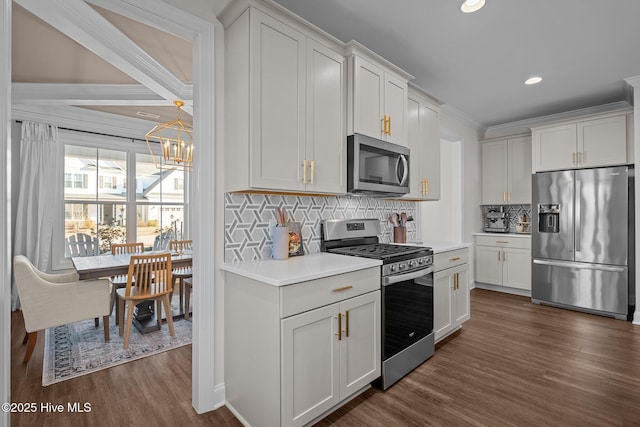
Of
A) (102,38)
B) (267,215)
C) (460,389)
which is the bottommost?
(460,389)

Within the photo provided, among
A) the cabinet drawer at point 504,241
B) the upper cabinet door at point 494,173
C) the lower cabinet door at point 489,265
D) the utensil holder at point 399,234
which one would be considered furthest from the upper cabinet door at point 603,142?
the utensil holder at point 399,234

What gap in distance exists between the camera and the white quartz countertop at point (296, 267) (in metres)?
1.60

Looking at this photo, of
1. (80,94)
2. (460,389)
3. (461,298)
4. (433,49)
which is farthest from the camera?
(80,94)

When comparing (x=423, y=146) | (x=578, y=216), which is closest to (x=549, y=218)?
(x=578, y=216)

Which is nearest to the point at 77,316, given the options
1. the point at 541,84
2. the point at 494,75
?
the point at 494,75

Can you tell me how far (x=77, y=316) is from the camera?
269cm

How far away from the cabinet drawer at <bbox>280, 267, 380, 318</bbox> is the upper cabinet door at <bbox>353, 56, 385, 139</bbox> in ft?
3.70

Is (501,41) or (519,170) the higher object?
(501,41)

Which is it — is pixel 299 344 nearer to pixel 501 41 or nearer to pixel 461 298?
pixel 461 298

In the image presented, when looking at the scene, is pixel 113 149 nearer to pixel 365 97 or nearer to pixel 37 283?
pixel 37 283

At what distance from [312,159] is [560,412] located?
2269 mm

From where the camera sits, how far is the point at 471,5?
2.19 metres

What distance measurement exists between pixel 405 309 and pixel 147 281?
97.5 inches

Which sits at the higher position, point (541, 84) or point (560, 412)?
point (541, 84)
